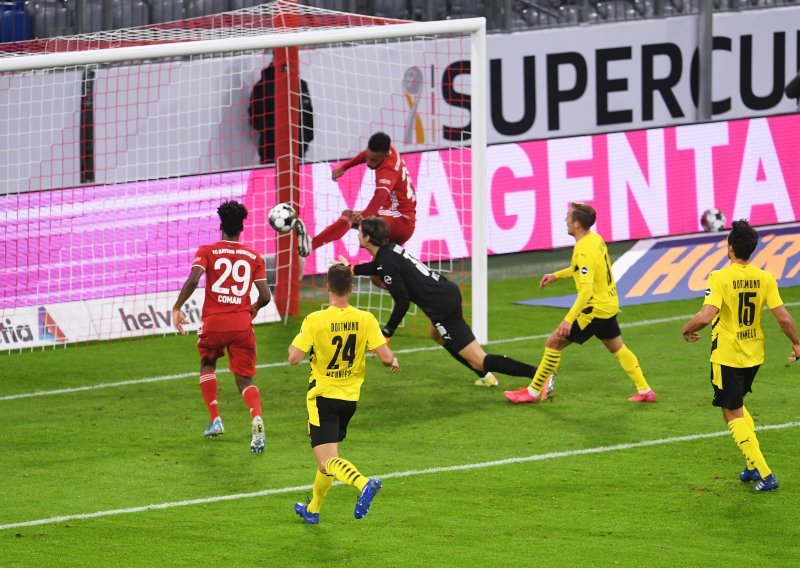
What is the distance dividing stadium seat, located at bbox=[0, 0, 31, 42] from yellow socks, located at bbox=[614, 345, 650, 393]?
9.42 m

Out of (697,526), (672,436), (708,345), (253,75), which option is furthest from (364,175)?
(697,526)

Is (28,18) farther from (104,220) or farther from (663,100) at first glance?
(663,100)

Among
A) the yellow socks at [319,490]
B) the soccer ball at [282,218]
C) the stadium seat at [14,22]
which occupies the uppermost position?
the stadium seat at [14,22]

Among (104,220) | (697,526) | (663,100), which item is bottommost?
(697,526)

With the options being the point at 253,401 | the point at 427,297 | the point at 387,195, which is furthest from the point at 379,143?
the point at 253,401

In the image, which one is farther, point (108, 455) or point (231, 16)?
point (231, 16)

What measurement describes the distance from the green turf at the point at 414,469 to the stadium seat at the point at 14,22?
16.9ft

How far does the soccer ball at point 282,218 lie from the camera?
14086 millimetres

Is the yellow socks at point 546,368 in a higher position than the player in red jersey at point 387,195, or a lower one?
lower

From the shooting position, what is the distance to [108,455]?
10617mm

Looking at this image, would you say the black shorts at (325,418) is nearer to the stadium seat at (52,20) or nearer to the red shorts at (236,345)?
the red shorts at (236,345)

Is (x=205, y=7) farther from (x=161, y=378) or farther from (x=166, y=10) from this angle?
(x=161, y=378)

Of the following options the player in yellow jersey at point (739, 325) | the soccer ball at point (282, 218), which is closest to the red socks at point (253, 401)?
the player in yellow jersey at point (739, 325)

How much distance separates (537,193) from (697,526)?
30.4ft
